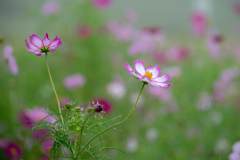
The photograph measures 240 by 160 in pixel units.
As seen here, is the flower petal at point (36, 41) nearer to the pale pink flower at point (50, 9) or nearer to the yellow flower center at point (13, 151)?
the yellow flower center at point (13, 151)

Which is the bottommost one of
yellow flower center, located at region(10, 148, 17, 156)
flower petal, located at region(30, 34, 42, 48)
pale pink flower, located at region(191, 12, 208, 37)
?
flower petal, located at region(30, 34, 42, 48)

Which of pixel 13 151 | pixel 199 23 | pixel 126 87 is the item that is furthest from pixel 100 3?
pixel 13 151

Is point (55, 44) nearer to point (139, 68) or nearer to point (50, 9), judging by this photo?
point (139, 68)

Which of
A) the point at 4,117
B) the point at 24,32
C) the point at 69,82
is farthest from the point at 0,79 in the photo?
the point at 24,32

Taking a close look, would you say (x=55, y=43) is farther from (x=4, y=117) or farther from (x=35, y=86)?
(x=35, y=86)

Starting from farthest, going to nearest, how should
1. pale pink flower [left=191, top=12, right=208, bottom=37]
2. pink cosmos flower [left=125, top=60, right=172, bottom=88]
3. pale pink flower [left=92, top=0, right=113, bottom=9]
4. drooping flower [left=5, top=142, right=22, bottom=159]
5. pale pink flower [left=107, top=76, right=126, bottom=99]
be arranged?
pale pink flower [left=191, top=12, right=208, bottom=37] → pale pink flower [left=92, top=0, right=113, bottom=9] → pale pink flower [left=107, top=76, right=126, bottom=99] → drooping flower [left=5, top=142, right=22, bottom=159] → pink cosmos flower [left=125, top=60, right=172, bottom=88]

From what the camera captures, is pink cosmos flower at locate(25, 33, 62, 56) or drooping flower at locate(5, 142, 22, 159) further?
drooping flower at locate(5, 142, 22, 159)

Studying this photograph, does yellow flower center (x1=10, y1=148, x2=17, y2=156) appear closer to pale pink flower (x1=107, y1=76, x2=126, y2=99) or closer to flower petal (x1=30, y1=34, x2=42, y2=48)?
flower petal (x1=30, y1=34, x2=42, y2=48)

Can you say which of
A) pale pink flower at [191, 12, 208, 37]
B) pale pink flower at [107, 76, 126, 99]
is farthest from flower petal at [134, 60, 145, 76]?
pale pink flower at [191, 12, 208, 37]

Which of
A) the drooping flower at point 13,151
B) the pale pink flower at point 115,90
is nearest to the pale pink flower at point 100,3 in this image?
the pale pink flower at point 115,90
